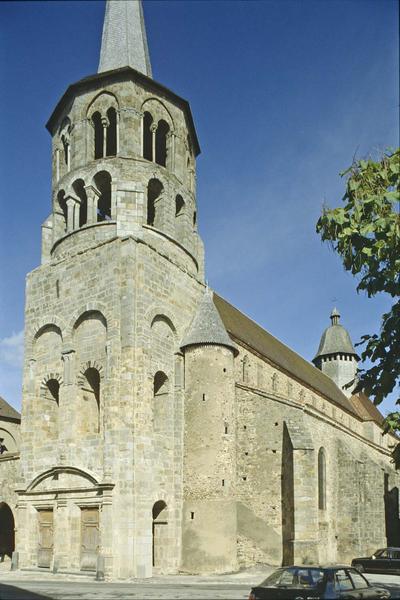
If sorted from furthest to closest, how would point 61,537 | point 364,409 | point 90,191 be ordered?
point 364,409, point 90,191, point 61,537

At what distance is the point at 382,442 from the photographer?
53.2 metres

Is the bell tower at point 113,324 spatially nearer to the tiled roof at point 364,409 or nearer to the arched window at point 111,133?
the arched window at point 111,133

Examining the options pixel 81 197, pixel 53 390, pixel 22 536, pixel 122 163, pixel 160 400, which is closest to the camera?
pixel 22 536

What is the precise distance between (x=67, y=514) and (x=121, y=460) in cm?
288

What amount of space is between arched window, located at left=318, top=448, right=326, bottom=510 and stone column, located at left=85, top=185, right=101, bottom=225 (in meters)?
14.7

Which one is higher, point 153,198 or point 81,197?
point 153,198

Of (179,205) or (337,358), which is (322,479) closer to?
(179,205)

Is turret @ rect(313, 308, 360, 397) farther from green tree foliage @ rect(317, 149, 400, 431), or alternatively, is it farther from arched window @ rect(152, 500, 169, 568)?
green tree foliage @ rect(317, 149, 400, 431)

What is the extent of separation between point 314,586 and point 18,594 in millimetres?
7409

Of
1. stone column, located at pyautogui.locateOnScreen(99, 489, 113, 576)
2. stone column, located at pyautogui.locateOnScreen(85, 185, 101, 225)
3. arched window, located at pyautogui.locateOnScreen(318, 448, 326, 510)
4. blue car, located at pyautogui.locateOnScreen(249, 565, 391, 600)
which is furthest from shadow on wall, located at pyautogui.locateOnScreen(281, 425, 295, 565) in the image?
blue car, located at pyautogui.locateOnScreen(249, 565, 391, 600)

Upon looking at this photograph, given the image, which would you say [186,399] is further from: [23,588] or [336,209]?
[336,209]

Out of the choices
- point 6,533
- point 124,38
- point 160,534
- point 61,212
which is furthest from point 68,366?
point 124,38

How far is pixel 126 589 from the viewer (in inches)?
675

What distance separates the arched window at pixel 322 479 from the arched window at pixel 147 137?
15.2 metres
